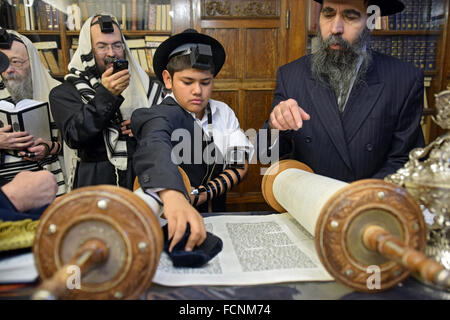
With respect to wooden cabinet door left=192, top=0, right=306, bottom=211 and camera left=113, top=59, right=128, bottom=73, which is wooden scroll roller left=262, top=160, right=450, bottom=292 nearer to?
camera left=113, top=59, right=128, bottom=73

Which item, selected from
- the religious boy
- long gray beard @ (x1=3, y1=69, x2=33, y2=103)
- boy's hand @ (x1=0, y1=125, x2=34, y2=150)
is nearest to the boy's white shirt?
the religious boy

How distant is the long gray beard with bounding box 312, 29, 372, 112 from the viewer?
1.63 metres

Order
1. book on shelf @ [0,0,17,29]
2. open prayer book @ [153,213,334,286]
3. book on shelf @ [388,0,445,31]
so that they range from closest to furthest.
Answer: open prayer book @ [153,213,334,286]
book on shelf @ [0,0,17,29]
book on shelf @ [388,0,445,31]

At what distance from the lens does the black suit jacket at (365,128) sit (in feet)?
4.99

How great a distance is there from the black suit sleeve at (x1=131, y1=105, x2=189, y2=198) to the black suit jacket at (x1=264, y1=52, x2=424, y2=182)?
526mm

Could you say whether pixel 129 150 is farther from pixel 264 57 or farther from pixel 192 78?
pixel 264 57

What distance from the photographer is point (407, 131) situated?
1.50 metres

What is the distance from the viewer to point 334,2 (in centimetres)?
155

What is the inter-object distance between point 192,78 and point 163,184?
630mm

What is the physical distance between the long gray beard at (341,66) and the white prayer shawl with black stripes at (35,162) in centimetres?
148

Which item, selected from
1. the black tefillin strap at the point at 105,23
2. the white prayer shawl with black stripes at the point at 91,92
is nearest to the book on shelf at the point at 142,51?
the white prayer shawl with black stripes at the point at 91,92

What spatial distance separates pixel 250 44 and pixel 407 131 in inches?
87.0

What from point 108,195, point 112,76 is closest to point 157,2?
point 112,76

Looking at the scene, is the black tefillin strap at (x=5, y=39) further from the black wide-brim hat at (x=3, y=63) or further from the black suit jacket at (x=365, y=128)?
the black suit jacket at (x=365, y=128)
